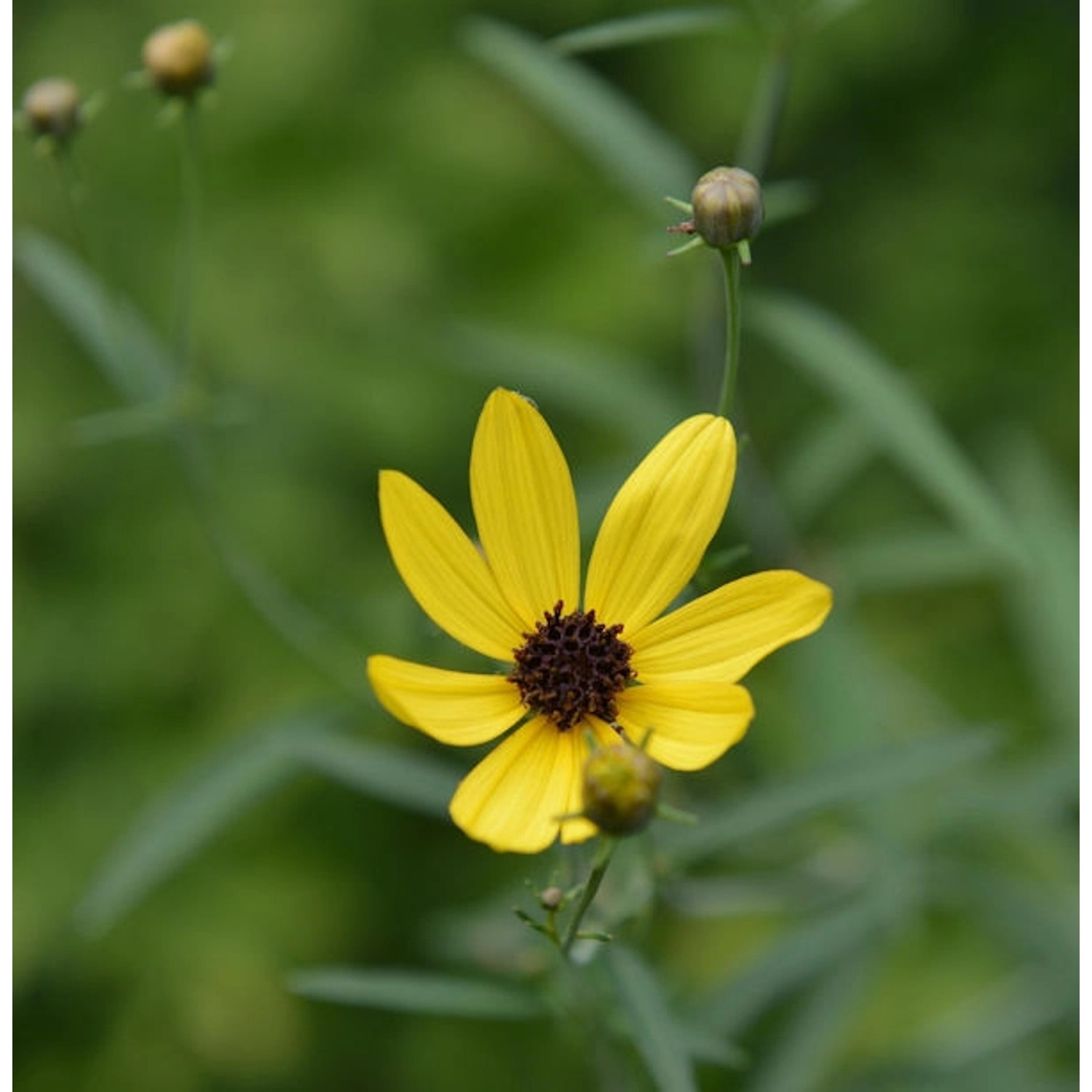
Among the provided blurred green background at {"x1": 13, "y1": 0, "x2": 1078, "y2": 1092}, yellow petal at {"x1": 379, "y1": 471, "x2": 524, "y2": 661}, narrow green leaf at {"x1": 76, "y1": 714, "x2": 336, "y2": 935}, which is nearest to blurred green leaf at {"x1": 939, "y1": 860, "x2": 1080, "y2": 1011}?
blurred green background at {"x1": 13, "y1": 0, "x2": 1078, "y2": 1092}

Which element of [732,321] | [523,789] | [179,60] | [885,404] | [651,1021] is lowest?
[651,1021]

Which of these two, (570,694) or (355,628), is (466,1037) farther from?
(570,694)

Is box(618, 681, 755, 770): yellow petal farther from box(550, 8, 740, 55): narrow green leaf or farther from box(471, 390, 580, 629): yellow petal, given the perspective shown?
box(550, 8, 740, 55): narrow green leaf

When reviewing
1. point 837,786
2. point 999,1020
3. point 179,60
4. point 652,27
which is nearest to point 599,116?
point 652,27

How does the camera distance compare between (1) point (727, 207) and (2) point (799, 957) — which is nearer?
(1) point (727, 207)

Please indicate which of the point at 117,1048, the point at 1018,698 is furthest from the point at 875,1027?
the point at 117,1048

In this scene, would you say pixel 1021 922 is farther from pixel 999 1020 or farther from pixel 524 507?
pixel 524 507

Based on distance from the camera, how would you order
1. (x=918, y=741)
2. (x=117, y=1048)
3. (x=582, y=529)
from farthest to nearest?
1. (x=117, y=1048)
2. (x=582, y=529)
3. (x=918, y=741)
